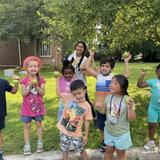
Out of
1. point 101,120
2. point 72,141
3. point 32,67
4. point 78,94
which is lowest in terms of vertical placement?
point 72,141

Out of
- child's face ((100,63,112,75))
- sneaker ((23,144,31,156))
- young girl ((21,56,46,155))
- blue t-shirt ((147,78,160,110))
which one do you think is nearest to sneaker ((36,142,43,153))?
young girl ((21,56,46,155))

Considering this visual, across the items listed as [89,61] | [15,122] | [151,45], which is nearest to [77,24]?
[89,61]

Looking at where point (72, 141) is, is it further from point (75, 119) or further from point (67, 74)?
point (67, 74)

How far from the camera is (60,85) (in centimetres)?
562

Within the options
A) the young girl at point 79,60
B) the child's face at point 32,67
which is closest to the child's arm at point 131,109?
the young girl at point 79,60

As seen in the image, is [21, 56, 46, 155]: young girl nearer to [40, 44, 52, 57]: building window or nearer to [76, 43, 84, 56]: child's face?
[76, 43, 84, 56]: child's face

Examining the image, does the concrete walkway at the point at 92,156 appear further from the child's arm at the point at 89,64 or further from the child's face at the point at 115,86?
the child's face at the point at 115,86

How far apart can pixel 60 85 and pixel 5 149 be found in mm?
1489

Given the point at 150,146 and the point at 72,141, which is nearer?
the point at 72,141

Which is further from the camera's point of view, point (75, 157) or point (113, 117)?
point (75, 157)

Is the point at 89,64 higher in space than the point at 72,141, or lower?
higher

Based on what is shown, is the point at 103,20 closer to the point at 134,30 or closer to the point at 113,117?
the point at 134,30

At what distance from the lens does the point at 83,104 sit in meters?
4.94

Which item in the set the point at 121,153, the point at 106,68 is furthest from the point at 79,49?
the point at 121,153
